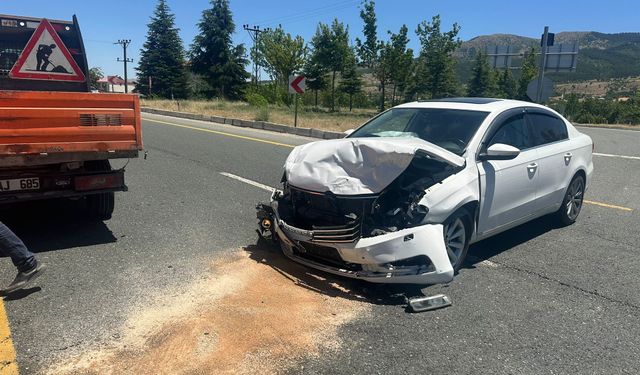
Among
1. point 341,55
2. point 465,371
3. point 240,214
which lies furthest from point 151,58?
point 465,371

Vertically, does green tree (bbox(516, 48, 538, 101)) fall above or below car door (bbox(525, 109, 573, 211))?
above

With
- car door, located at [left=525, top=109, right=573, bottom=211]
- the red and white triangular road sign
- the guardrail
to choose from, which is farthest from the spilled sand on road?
the guardrail

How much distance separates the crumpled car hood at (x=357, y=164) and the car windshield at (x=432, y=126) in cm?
52

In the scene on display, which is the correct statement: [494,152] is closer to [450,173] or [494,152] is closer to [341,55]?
[450,173]

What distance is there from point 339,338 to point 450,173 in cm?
185

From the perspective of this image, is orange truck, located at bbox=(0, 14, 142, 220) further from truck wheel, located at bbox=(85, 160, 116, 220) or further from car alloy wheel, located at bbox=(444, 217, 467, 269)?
car alloy wheel, located at bbox=(444, 217, 467, 269)

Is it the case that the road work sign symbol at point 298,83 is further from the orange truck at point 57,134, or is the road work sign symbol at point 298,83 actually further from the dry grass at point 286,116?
the orange truck at point 57,134

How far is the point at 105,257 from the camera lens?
4.85 metres

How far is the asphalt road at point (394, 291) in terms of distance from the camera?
323cm

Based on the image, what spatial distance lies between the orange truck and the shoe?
3.70 feet

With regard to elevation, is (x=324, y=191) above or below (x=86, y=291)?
above

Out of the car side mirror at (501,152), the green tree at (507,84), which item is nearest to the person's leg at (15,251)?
the car side mirror at (501,152)

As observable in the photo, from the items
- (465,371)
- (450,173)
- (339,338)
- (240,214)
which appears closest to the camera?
(465,371)

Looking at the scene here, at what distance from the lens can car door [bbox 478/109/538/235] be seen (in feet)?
15.7
